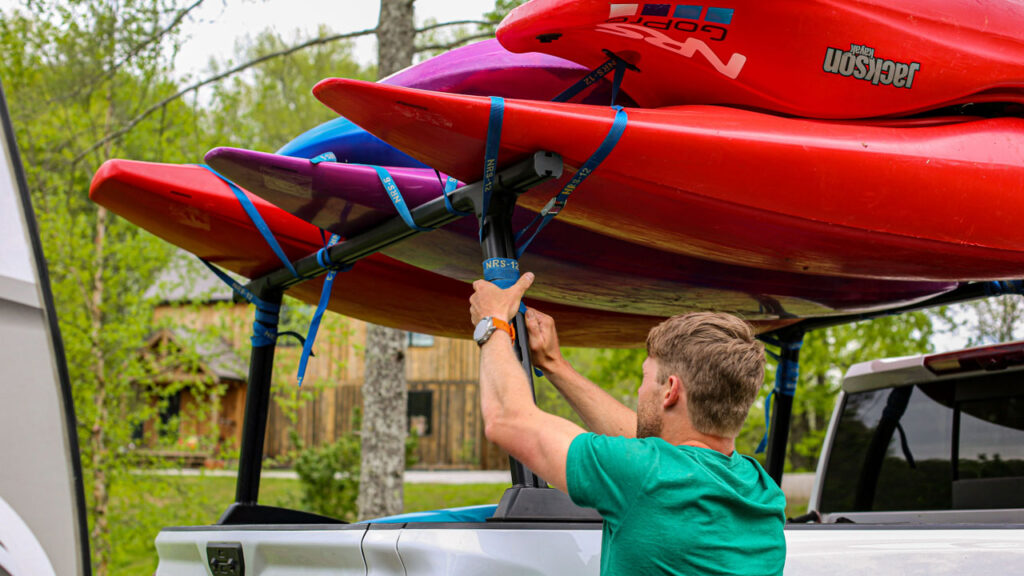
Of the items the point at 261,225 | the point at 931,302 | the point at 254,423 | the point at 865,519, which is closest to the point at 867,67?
the point at 931,302

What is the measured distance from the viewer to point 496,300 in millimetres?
2244

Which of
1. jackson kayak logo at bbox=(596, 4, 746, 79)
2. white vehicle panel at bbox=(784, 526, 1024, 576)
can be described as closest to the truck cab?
white vehicle panel at bbox=(784, 526, 1024, 576)

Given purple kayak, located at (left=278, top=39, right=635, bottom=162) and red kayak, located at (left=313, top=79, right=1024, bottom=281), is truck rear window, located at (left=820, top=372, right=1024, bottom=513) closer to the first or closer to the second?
red kayak, located at (left=313, top=79, right=1024, bottom=281)

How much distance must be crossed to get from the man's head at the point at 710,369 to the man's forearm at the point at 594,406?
494 millimetres

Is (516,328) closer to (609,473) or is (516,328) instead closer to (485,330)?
(485,330)

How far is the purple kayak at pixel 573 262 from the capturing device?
2.95 metres

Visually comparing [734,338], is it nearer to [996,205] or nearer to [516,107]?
[516,107]

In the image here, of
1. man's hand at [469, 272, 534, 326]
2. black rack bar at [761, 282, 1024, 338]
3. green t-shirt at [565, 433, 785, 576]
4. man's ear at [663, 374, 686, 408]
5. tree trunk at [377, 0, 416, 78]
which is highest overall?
tree trunk at [377, 0, 416, 78]

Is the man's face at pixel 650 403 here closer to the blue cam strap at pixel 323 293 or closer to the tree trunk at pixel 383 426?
the blue cam strap at pixel 323 293

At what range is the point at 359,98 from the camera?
7.35ft

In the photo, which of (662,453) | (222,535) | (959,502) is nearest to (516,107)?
(662,453)

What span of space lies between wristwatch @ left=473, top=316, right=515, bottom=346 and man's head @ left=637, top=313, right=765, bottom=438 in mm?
369

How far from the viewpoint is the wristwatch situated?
214cm

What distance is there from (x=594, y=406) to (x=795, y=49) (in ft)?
3.96
